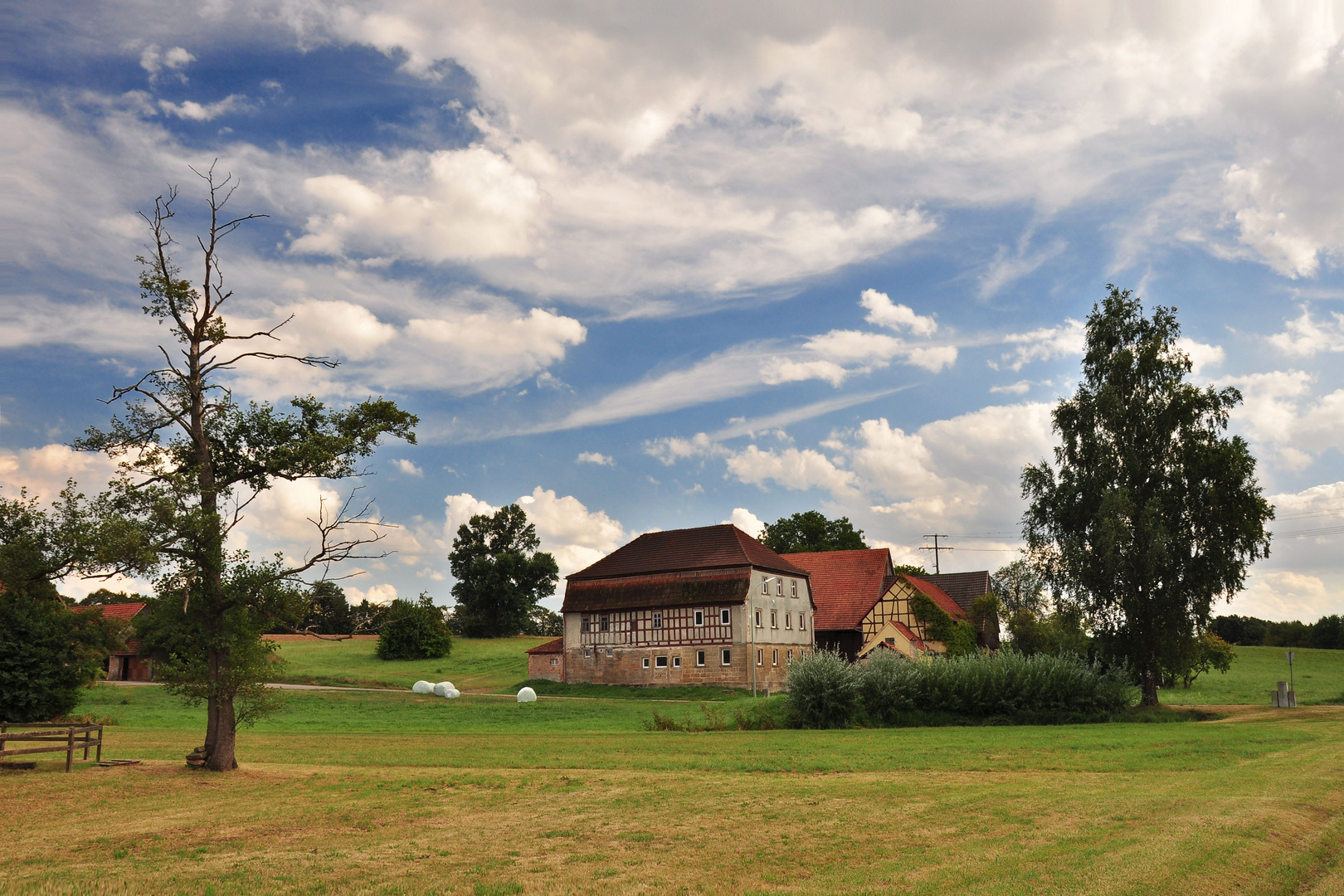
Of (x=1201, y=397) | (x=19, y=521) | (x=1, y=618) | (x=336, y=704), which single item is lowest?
(x=336, y=704)

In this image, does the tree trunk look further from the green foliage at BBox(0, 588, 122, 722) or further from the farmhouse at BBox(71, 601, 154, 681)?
the farmhouse at BBox(71, 601, 154, 681)

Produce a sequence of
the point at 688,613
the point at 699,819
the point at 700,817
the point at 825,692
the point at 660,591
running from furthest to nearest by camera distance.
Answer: the point at 660,591, the point at 688,613, the point at 825,692, the point at 700,817, the point at 699,819

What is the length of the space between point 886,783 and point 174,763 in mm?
15101

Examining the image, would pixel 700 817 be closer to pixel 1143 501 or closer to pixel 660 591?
pixel 1143 501

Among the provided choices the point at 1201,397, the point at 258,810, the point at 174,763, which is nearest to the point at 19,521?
the point at 174,763

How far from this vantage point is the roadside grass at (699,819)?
993 centimetres

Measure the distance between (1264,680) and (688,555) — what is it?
133 ft

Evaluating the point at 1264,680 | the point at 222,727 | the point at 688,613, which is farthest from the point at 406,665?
the point at 1264,680

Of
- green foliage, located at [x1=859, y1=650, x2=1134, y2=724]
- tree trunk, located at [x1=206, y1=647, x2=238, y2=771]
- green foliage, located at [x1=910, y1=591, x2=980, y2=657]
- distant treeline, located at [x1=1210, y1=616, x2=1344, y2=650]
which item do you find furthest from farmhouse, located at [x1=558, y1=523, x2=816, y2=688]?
distant treeline, located at [x1=1210, y1=616, x2=1344, y2=650]

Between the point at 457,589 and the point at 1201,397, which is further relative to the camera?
the point at 457,589

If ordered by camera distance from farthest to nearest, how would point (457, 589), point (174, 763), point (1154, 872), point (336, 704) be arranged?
point (457, 589) → point (336, 704) → point (174, 763) → point (1154, 872)

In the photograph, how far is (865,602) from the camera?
65.4 meters

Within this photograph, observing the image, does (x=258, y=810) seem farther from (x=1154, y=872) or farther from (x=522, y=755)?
(x=1154, y=872)

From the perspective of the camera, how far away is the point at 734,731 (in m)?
30.0
